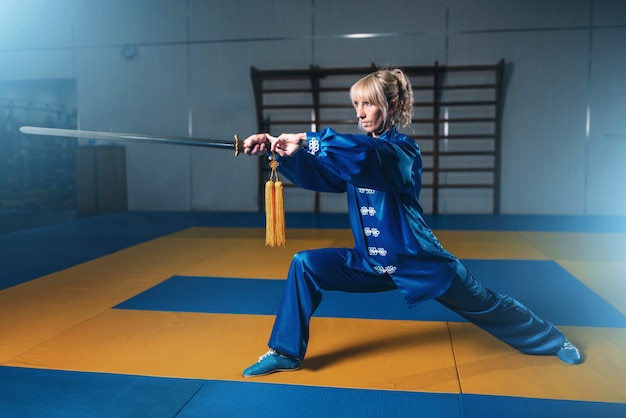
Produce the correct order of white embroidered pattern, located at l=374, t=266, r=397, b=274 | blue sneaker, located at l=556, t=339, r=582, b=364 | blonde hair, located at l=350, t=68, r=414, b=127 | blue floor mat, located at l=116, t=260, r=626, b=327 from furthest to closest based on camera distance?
blue floor mat, located at l=116, t=260, r=626, b=327, blue sneaker, located at l=556, t=339, r=582, b=364, white embroidered pattern, located at l=374, t=266, r=397, b=274, blonde hair, located at l=350, t=68, r=414, b=127

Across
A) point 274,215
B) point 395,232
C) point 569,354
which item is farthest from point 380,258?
point 569,354

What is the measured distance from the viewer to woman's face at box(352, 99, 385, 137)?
2328 mm

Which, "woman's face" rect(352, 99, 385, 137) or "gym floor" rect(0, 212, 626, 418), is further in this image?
"woman's face" rect(352, 99, 385, 137)

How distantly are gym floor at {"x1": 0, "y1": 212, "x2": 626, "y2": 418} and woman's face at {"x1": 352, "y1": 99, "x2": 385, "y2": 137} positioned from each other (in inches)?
41.7

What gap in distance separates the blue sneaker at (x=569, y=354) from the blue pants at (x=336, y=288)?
167 millimetres

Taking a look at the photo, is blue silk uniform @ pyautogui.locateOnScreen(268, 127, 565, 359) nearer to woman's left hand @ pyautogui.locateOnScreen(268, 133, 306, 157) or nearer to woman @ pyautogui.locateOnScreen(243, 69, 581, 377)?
woman @ pyautogui.locateOnScreen(243, 69, 581, 377)

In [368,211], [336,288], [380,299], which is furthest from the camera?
[380,299]

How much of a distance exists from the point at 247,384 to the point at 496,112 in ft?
21.9

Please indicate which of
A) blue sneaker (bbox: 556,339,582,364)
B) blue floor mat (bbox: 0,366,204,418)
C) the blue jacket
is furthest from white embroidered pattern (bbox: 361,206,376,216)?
blue sneaker (bbox: 556,339,582,364)

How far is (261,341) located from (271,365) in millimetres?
463

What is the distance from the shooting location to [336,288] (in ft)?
8.16

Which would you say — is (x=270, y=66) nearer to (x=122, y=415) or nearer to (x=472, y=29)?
(x=472, y=29)

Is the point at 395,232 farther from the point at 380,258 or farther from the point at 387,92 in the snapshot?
the point at 387,92

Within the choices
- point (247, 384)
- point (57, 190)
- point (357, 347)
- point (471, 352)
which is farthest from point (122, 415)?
point (57, 190)
